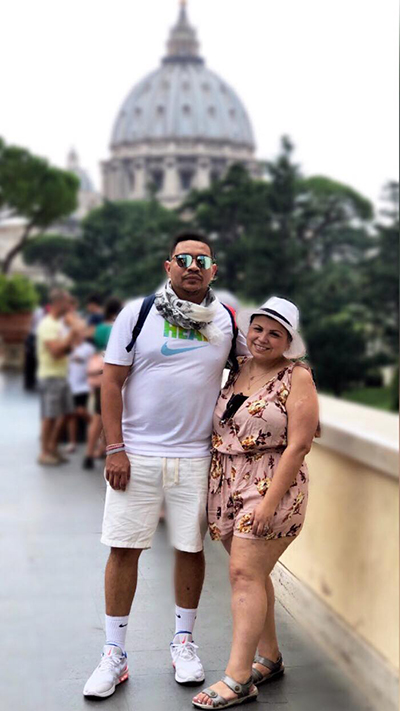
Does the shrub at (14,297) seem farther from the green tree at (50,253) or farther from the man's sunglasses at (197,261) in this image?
Answer: the green tree at (50,253)

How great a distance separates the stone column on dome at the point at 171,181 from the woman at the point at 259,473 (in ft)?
303

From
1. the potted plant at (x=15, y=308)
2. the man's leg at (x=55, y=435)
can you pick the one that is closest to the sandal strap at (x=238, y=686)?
the man's leg at (x=55, y=435)

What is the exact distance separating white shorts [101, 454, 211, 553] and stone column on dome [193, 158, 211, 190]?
95.2 m

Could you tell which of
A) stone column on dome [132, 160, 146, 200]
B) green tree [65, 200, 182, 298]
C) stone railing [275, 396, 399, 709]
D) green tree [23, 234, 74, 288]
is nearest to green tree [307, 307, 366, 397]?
green tree [65, 200, 182, 298]

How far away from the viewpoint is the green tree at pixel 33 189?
4319 centimetres

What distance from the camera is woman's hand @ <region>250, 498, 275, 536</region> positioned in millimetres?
2037

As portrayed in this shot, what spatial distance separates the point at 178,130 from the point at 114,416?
337 ft

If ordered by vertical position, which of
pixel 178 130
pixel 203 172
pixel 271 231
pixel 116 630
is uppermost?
pixel 178 130

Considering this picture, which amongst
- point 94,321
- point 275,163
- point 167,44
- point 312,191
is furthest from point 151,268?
point 167,44

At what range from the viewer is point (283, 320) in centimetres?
207

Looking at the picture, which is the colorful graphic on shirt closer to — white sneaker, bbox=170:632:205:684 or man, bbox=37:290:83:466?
white sneaker, bbox=170:632:205:684

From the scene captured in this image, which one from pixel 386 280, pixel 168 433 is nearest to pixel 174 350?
pixel 168 433

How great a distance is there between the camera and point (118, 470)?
2.05m

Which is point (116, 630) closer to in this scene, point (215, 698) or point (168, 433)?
point (215, 698)
